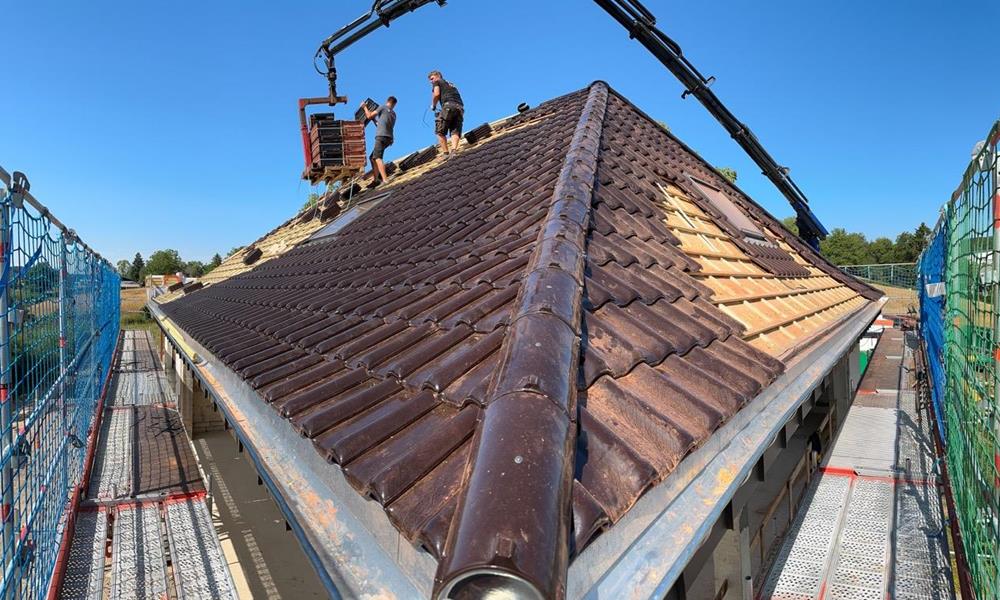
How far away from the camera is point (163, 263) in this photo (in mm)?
104812

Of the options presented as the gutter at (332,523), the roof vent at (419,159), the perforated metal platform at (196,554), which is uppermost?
the roof vent at (419,159)

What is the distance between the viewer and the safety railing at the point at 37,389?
123 inches

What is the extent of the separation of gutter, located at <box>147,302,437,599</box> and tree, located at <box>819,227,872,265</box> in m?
85.6

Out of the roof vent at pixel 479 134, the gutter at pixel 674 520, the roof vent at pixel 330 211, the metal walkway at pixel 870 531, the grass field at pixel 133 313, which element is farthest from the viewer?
the grass field at pixel 133 313

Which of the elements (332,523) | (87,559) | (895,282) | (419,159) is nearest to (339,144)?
(419,159)

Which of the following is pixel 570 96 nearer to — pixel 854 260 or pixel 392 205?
pixel 392 205

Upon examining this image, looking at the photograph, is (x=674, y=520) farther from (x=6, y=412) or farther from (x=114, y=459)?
(x=114, y=459)

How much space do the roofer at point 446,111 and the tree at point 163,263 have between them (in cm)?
10203

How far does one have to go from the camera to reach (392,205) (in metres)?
7.45

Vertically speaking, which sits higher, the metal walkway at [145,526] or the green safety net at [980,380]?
the green safety net at [980,380]

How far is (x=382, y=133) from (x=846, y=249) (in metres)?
87.4

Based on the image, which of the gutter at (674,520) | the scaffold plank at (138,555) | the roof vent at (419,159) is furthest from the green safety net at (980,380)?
the roof vent at (419,159)

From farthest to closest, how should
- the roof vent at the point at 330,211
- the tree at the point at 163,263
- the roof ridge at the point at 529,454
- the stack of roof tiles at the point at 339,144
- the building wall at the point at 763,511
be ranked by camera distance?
the tree at the point at 163,263 → the stack of roof tiles at the point at 339,144 → the roof vent at the point at 330,211 → the building wall at the point at 763,511 → the roof ridge at the point at 529,454

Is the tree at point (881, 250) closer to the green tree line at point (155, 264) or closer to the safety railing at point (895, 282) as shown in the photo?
the safety railing at point (895, 282)
